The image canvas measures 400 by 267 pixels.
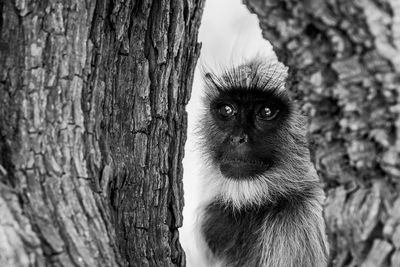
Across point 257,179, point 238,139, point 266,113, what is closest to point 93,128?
point 238,139

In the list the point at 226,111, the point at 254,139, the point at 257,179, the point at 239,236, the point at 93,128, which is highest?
the point at 226,111

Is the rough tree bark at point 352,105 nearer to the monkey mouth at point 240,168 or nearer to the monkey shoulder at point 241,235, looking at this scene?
the monkey mouth at point 240,168

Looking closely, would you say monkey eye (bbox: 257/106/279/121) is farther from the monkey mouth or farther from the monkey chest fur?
the monkey chest fur

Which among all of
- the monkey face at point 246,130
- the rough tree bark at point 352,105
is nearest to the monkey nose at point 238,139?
the monkey face at point 246,130

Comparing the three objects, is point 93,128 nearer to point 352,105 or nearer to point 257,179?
point 352,105

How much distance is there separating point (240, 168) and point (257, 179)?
138mm

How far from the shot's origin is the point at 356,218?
5.61 ft

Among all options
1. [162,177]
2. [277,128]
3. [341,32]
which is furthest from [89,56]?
[277,128]

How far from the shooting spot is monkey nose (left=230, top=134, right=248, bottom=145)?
392 centimetres

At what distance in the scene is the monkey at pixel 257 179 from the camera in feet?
13.1

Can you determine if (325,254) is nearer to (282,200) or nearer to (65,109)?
(282,200)

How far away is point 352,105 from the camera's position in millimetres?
1661

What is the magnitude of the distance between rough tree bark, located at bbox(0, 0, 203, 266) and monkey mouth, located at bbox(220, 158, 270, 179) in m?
1.24

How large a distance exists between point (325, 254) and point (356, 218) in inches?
92.0
